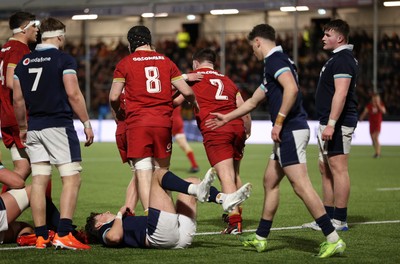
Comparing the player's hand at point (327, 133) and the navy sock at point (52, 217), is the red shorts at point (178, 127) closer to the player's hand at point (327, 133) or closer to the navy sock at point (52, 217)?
the player's hand at point (327, 133)

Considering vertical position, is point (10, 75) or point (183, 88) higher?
point (10, 75)

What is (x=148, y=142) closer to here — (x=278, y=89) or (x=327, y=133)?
(x=278, y=89)

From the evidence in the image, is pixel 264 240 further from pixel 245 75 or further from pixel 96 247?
pixel 245 75

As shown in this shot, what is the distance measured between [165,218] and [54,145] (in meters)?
→ 1.38

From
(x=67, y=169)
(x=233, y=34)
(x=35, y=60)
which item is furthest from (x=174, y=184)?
(x=233, y=34)

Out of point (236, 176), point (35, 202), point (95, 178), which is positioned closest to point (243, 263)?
point (35, 202)

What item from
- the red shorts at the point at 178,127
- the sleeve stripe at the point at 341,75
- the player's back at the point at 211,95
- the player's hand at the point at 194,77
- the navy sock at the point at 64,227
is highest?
the player's hand at the point at 194,77

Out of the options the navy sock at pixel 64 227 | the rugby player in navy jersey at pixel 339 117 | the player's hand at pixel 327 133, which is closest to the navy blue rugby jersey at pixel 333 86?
the rugby player in navy jersey at pixel 339 117

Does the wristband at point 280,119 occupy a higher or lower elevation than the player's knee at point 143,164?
higher

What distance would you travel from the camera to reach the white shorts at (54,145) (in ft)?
29.8

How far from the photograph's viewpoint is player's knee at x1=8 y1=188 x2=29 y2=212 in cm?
941

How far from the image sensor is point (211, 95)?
35.8 ft

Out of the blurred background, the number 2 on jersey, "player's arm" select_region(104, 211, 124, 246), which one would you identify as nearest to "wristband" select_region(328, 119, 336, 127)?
the number 2 on jersey

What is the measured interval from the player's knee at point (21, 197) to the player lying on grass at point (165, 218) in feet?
2.68
